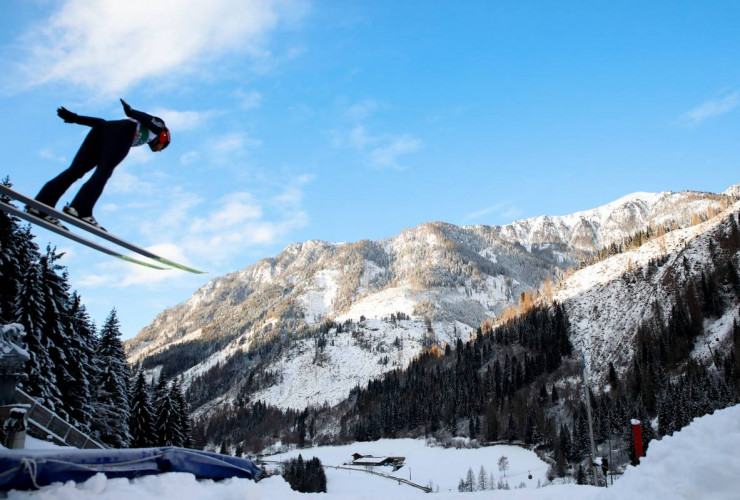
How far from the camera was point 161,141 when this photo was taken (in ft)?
25.8

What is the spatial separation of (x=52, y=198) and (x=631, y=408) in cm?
10285

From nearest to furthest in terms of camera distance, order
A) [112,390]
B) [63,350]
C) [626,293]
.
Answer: [63,350], [112,390], [626,293]

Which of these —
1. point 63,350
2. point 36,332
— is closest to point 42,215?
point 36,332

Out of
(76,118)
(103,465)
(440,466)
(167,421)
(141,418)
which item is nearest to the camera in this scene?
(103,465)

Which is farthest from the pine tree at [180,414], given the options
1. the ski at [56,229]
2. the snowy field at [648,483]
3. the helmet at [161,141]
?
the helmet at [161,141]

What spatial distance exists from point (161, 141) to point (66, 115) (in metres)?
1.37

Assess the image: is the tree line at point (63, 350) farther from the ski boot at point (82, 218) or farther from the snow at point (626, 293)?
the snow at point (626, 293)

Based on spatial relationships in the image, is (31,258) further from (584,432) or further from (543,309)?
(543,309)

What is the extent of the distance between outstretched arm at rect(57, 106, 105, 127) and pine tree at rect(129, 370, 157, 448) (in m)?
34.2

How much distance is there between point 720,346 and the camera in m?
96.5

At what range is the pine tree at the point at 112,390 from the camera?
1265 inches

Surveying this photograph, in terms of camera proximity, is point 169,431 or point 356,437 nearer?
point 169,431

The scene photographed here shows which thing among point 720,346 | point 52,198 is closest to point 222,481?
point 52,198

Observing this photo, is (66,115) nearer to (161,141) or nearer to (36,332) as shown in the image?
(161,141)
